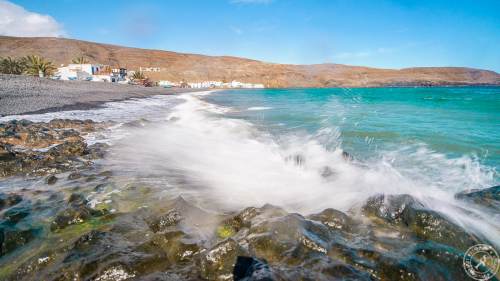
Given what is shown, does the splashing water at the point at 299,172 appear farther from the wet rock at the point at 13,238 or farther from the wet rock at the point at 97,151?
the wet rock at the point at 13,238

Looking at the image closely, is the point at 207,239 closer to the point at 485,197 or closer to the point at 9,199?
the point at 9,199

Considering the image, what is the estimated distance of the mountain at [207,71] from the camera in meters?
142

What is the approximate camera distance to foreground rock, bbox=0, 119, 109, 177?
686 centimetres

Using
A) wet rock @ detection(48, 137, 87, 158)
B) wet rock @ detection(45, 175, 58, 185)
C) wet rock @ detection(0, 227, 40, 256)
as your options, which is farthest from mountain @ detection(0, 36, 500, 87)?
wet rock @ detection(0, 227, 40, 256)

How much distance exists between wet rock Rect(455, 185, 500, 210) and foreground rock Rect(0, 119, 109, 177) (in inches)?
362

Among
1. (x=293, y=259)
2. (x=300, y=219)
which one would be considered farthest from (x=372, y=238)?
(x=293, y=259)

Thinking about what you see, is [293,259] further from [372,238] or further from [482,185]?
[482,185]

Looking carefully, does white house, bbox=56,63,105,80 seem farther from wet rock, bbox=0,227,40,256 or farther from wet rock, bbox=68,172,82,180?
wet rock, bbox=0,227,40,256

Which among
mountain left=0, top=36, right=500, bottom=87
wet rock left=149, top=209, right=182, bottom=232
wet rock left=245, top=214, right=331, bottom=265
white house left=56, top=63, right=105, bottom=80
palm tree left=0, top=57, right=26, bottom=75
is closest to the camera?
wet rock left=245, top=214, right=331, bottom=265

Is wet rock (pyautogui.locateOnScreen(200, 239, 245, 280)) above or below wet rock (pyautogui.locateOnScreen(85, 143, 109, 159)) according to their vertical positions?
below

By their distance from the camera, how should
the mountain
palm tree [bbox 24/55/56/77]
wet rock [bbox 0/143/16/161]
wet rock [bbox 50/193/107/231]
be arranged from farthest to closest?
1. the mountain
2. palm tree [bbox 24/55/56/77]
3. wet rock [bbox 0/143/16/161]
4. wet rock [bbox 50/193/107/231]

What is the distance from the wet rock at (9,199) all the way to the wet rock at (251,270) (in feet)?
14.9

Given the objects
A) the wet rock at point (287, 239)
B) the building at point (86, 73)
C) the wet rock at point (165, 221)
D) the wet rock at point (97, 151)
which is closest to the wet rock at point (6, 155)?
the wet rock at point (97, 151)

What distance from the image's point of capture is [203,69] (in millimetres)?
156000
